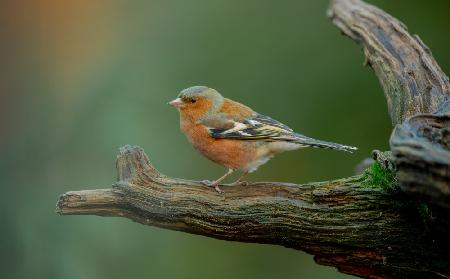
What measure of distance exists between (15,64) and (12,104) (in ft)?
2.49

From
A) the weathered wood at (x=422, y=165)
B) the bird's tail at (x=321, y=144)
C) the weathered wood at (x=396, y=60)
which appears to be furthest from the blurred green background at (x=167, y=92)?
the weathered wood at (x=422, y=165)

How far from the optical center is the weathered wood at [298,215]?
4.64m

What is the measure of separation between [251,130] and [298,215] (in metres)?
1.40

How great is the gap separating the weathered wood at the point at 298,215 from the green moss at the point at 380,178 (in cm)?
5

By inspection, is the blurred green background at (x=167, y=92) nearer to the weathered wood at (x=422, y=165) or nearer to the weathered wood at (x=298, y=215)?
the weathered wood at (x=298, y=215)

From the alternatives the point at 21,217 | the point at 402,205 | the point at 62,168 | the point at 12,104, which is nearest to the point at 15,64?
the point at 12,104

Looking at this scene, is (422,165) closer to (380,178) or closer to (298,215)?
(380,178)

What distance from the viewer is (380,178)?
15.8 feet

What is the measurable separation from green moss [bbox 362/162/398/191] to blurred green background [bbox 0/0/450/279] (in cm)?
453

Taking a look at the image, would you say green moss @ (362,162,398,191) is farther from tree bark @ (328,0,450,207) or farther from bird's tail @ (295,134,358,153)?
bird's tail @ (295,134,358,153)

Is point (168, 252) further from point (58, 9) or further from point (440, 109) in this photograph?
point (440, 109)

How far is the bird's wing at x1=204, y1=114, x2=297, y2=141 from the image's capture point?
609 cm

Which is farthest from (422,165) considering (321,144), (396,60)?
(396,60)

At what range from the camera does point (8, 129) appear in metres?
8.86
